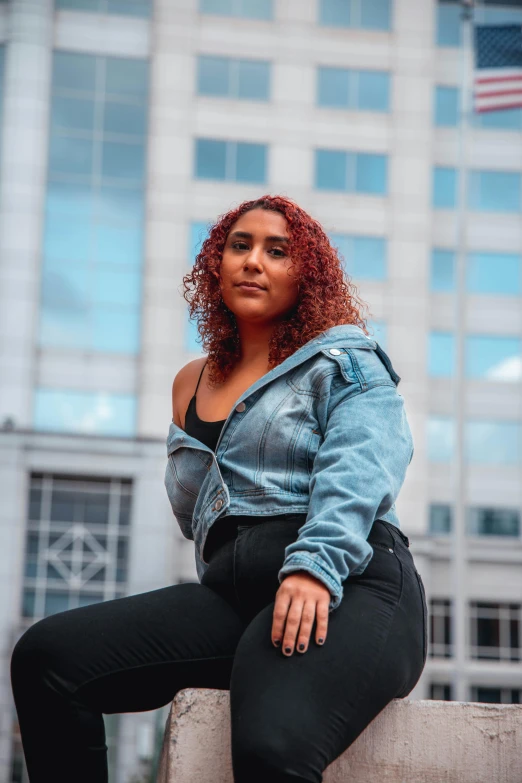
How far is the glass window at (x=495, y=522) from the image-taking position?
28.7 meters

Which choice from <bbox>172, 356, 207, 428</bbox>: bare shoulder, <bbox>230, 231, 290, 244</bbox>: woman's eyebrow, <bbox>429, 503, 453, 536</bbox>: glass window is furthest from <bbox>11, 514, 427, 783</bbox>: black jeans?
<bbox>429, 503, 453, 536</bbox>: glass window

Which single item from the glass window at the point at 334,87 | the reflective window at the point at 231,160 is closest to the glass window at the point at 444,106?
the glass window at the point at 334,87

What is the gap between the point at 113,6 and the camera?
28828 millimetres

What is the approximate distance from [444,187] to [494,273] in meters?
2.69

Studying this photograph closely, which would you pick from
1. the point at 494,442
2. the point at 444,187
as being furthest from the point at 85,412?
the point at 444,187

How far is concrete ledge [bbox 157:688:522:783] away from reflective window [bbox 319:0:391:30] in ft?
95.2

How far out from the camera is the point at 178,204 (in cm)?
2839

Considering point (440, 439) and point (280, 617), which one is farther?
point (440, 439)

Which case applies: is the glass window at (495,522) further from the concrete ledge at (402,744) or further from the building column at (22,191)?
the concrete ledge at (402,744)

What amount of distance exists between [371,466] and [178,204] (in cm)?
2643

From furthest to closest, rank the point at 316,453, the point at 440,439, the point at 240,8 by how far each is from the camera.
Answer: the point at 240,8, the point at 440,439, the point at 316,453

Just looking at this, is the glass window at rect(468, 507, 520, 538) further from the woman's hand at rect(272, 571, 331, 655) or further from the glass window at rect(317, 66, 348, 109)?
the woman's hand at rect(272, 571, 331, 655)

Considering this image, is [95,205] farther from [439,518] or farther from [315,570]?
[315,570]

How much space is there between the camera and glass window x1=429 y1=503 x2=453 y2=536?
28.5 m
